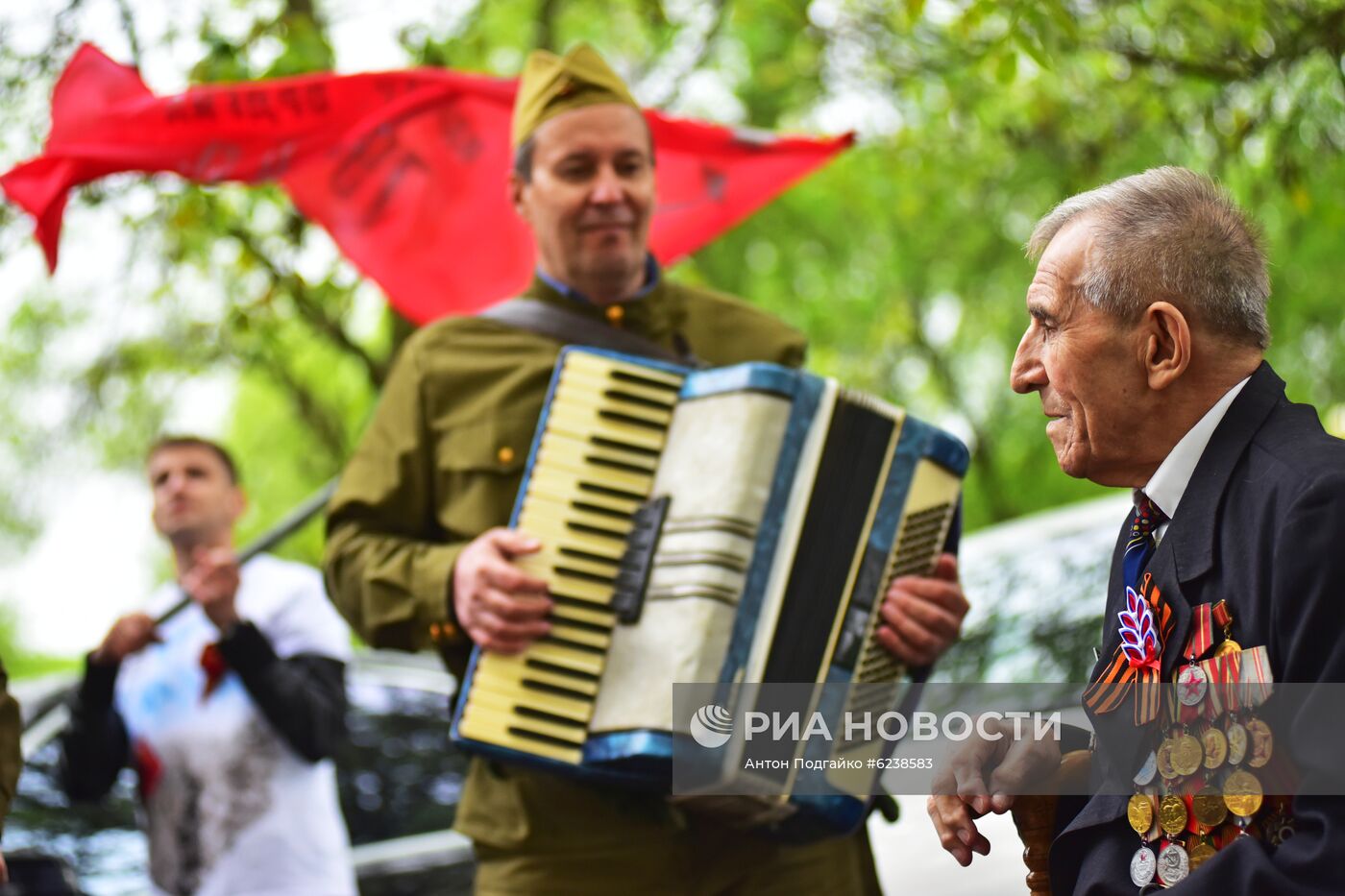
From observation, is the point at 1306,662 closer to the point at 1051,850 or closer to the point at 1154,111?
the point at 1051,850

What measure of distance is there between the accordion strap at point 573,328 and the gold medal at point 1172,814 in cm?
164

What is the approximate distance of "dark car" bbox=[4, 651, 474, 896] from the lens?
4879mm

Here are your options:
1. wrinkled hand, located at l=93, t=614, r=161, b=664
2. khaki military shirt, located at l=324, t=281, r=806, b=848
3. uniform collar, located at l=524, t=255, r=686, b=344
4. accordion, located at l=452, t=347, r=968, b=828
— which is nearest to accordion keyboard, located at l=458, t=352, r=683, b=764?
accordion, located at l=452, t=347, r=968, b=828

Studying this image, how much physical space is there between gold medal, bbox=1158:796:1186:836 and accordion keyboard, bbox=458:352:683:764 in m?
1.19

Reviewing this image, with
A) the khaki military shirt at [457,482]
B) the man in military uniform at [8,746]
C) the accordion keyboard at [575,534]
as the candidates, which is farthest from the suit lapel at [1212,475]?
the man in military uniform at [8,746]

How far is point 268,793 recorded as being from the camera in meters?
4.42

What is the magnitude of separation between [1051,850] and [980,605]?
2.82 meters

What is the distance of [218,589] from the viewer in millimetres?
4309

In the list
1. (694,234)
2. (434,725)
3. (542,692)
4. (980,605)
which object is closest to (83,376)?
(434,725)

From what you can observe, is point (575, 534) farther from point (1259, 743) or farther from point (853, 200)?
point (853, 200)

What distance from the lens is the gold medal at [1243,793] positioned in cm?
192

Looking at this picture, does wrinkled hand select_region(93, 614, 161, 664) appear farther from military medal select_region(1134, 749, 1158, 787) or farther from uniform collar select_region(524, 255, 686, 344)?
military medal select_region(1134, 749, 1158, 787)

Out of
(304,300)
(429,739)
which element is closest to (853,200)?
(304,300)

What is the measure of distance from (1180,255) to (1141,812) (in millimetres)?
708
